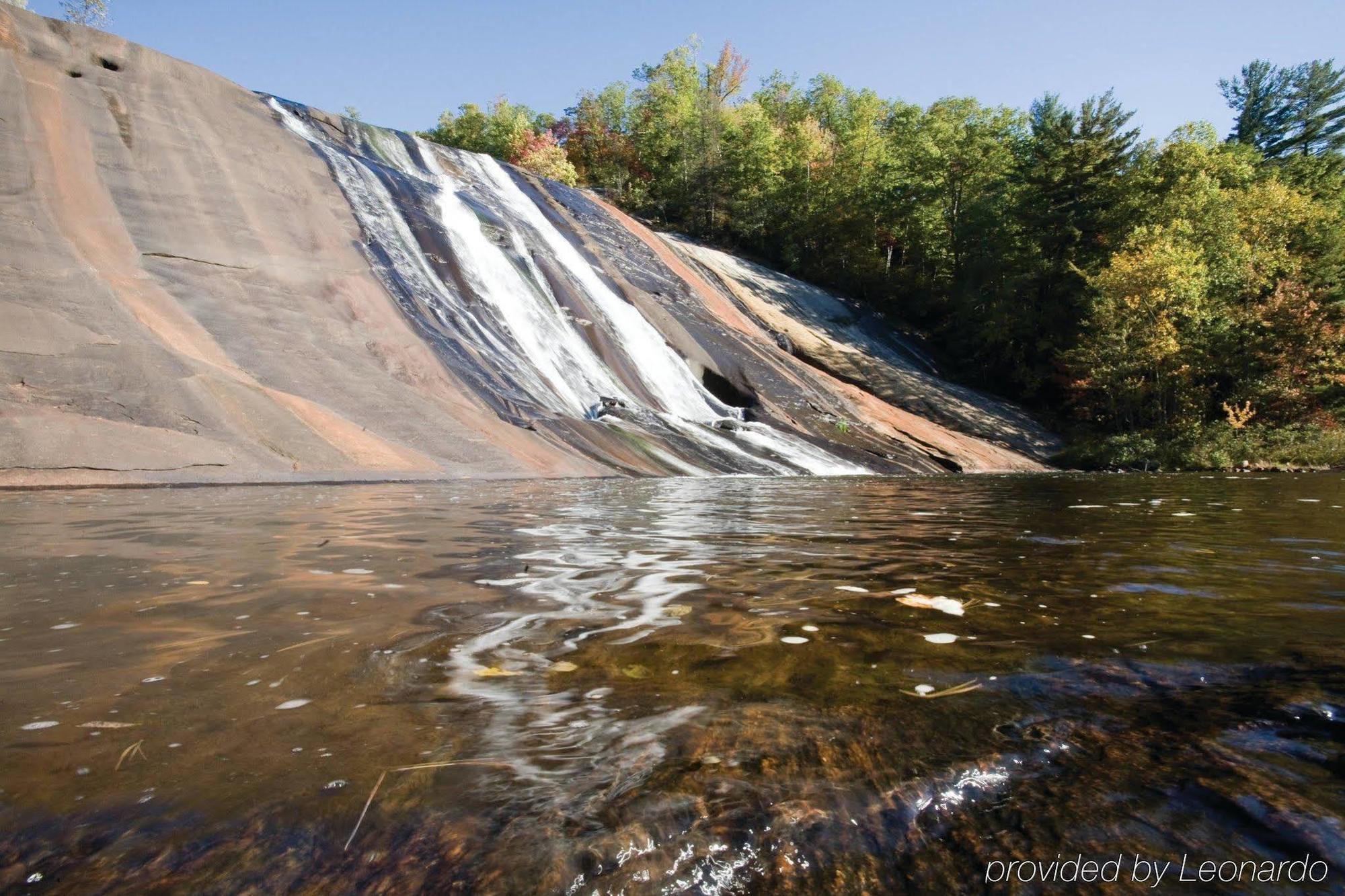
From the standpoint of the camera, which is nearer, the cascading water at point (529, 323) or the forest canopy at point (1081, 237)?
the cascading water at point (529, 323)

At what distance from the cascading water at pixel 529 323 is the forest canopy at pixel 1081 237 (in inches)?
553

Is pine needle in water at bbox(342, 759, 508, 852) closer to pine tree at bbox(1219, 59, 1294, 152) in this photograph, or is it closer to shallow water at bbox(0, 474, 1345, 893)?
shallow water at bbox(0, 474, 1345, 893)

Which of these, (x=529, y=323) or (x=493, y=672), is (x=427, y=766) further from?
(x=529, y=323)

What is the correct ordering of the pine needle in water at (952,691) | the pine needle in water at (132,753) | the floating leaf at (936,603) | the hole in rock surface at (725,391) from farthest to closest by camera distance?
the hole in rock surface at (725,391)
the floating leaf at (936,603)
the pine needle in water at (952,691)
the pine needle in water at (132,753)

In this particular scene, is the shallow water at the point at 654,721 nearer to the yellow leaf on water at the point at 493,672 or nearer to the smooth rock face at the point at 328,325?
the yellow leaf on water at the point at 493,672

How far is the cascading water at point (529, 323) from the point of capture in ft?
51.4

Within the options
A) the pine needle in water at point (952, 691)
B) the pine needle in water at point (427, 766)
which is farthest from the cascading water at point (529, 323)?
the pine needle in water at point (427, 766)

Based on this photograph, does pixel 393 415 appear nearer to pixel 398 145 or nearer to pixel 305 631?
pixel 305 631

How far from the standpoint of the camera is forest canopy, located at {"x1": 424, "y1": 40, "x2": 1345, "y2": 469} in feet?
73.7

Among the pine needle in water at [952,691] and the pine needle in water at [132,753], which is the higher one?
the pine needle in water at [952,691]

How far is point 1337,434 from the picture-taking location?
19984 mm

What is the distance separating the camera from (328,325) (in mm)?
14453

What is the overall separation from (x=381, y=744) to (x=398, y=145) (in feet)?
89.3

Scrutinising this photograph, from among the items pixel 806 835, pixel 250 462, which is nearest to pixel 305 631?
pixel 806 835
